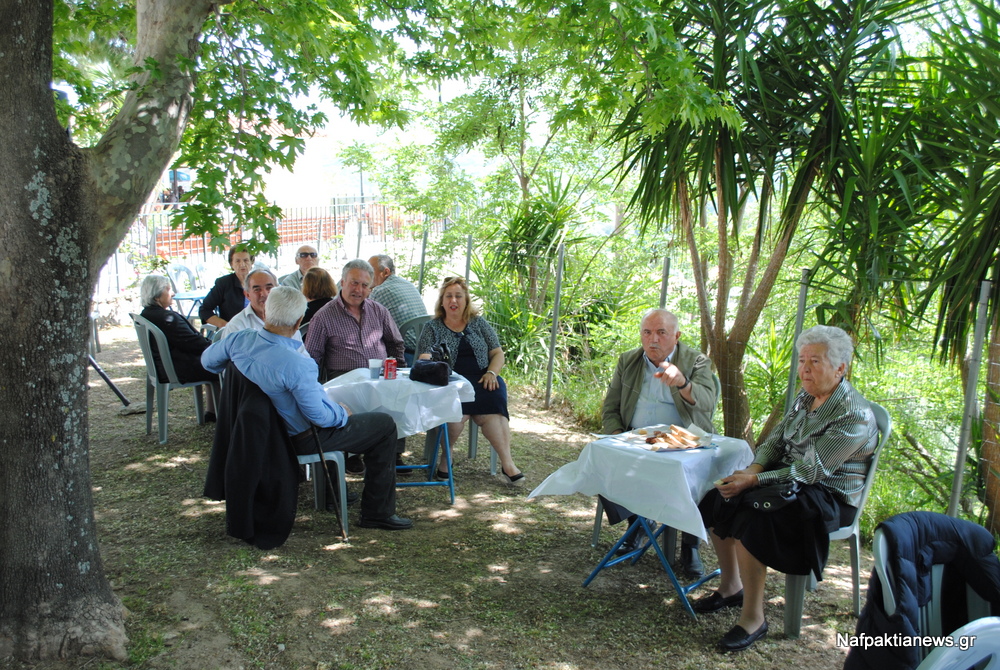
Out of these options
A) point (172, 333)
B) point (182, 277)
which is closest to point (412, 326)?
point (172, 333)

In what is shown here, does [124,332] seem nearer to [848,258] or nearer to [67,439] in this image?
[67,439]

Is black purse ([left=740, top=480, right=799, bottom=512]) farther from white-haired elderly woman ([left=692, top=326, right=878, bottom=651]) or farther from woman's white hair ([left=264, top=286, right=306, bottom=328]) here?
woman's white hair ([left=264, top=286, right=306, bottom=328])

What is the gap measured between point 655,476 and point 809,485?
59cm

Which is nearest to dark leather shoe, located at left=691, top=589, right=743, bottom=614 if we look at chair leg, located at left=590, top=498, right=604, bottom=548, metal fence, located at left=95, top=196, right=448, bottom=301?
chair leg, located at left=590, top=498, right=604, bottom=548

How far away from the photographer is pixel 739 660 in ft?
9.55

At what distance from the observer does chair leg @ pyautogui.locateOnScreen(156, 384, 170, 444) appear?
214 inches

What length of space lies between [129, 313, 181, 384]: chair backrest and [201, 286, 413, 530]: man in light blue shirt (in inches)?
64.0

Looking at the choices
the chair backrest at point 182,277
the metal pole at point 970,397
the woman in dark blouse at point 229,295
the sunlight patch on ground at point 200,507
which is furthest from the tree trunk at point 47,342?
the chair backrest at point 182,277

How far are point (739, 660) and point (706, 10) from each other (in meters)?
3.87

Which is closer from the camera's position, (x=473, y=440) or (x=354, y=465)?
(x=354, y=465)

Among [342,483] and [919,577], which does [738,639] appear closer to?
[919,577]

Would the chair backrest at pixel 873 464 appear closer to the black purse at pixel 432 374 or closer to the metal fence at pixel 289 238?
the black purse at pixel 432 374

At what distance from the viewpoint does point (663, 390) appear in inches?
152

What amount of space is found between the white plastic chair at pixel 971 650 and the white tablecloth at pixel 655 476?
1136 mm
